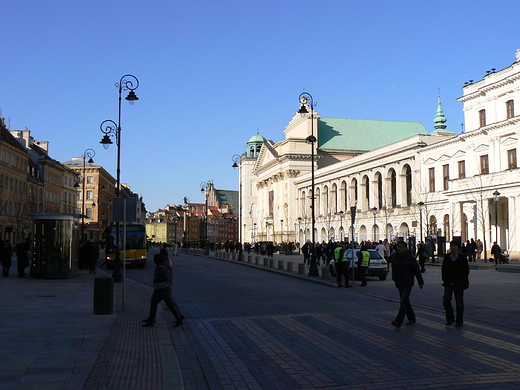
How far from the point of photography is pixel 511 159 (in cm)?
4775

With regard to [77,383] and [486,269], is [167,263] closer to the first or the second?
[77,383]

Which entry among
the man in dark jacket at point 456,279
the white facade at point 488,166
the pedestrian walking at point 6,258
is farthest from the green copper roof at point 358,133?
the man in dark jacket at point 456,279

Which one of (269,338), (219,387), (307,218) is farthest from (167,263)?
(307,218)

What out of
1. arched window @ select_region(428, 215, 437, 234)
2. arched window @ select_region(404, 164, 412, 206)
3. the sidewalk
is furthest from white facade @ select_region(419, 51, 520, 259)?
the sidewalk

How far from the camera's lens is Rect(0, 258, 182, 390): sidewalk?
7.06m

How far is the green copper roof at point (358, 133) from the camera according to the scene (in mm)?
114750

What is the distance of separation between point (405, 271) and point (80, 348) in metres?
6.79

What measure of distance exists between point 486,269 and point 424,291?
1662cm

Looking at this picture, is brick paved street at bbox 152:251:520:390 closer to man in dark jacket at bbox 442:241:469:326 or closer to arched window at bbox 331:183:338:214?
man in dark jacket at bbox 442:241:469:326

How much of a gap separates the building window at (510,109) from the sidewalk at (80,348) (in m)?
41.1

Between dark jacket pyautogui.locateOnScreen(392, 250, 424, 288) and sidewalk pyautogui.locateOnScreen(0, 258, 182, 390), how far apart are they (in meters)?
4.96

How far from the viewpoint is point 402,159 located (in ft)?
225

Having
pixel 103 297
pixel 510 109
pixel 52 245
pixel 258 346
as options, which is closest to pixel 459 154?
pixel 510 109

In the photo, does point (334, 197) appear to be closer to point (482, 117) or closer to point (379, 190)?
point (379, 190)
